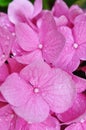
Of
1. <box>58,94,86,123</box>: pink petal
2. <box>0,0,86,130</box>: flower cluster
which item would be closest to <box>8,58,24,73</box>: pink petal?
<box>0,0,86,130</box>: flower cluster

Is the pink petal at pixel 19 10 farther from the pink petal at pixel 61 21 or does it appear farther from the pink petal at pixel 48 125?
the pink petal at pixel 48 125

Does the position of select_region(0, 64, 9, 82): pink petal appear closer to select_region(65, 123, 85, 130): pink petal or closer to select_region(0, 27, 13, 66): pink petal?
select_region(0, 27, 13, 66): pink petal

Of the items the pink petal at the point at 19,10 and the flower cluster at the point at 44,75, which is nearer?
the flower cluster at the point at 44,75

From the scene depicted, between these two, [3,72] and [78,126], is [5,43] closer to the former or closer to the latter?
[3,72]

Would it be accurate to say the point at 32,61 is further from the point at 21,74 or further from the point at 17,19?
the point at 17,19

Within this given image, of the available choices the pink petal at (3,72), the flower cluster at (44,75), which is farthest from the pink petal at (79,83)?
the pink petal at (3,72)

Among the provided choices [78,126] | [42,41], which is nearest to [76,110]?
[78,126]

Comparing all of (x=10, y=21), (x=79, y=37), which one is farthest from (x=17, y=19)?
(x=79, y=37)
